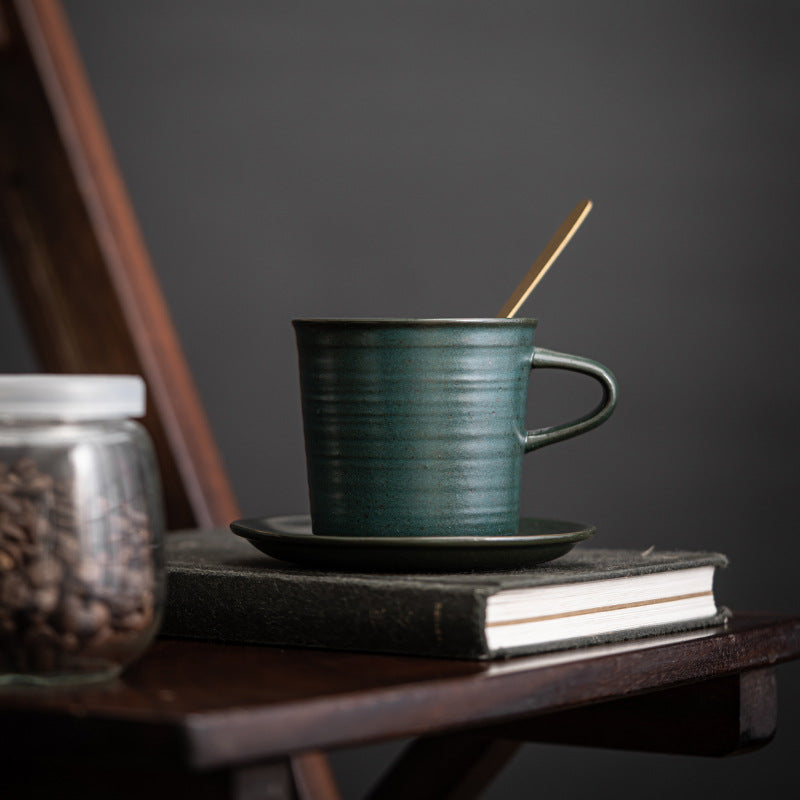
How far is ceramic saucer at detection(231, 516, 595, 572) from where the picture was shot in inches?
26.7

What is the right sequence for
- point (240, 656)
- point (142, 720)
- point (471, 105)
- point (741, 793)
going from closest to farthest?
point (142, 720) → point (240, 656) → point (741, 793) → point (471, 105)

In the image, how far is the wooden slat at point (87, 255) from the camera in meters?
1.47

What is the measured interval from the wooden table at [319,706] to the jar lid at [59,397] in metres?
0.12

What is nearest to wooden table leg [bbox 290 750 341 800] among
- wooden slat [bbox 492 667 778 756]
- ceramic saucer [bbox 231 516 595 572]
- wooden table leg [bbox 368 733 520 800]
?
wooden table leg [bbox 368 733 520 800]

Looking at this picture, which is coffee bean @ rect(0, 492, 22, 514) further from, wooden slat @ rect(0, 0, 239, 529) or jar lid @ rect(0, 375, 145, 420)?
wooden slat @ rect(0, 0, 239, 529)

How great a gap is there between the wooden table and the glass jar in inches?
0.7

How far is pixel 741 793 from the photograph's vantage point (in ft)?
6.15

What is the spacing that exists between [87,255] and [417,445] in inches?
35.1

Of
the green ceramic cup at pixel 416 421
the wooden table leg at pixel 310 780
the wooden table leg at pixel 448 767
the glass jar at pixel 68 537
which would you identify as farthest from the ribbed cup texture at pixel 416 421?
the wooden table leg at pixel 310 780

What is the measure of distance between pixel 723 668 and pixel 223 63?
58.8 inches

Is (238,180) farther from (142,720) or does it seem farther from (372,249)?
(142,720)

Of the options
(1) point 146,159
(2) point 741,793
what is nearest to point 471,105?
(1) point 146,159

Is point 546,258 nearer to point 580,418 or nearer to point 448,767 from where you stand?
point 580,418

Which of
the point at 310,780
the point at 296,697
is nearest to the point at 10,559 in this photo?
the point at 296,697
